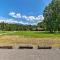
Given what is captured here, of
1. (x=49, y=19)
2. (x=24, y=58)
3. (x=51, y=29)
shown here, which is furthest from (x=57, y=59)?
(x=49, y=19)

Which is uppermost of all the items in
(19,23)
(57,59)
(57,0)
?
(57,0)

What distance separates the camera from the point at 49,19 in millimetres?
17656

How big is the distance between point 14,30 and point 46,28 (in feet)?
9.72

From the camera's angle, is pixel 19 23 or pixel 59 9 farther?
pixel 59 9

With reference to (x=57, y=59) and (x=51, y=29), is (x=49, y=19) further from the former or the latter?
(x=57, y=59)

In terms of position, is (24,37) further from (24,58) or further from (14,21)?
(24,58)

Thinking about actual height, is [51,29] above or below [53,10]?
below

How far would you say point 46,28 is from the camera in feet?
54.6

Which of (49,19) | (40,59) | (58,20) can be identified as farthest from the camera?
(49,19)

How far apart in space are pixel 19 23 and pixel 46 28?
4.62 meters

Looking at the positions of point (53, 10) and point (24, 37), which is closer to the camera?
point (24, 37)

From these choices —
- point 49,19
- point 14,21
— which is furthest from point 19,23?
point 49,19

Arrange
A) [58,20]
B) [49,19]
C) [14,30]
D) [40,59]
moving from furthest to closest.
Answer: [49,19], [58,20], [14,30], [40,59]

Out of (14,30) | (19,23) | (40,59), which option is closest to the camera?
(40,59)
